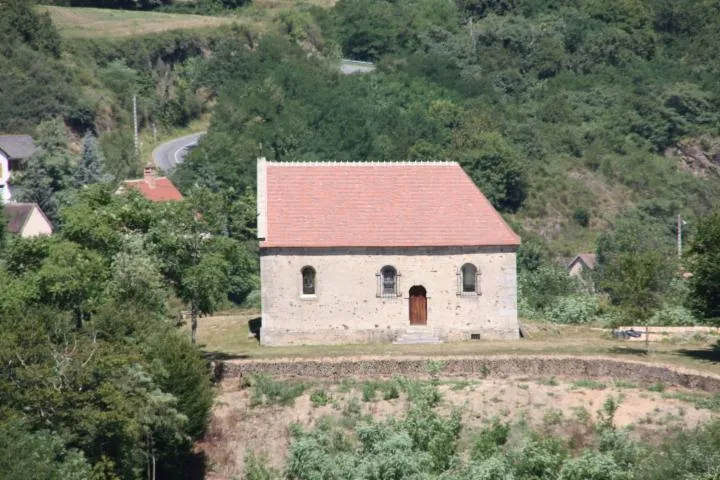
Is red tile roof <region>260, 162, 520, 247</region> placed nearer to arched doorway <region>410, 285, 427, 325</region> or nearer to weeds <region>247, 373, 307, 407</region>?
arched doorway <region>410, 285, 427, 325</region>

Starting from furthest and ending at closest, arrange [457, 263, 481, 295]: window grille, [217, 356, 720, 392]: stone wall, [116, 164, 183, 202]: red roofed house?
[116, 164, 183, 202]: red roofed house < [457, 263, 481, 295]: window grille < [217, 356, 720, 392]: stone wall

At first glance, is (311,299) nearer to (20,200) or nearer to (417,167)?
(417,167)

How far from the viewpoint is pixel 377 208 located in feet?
181

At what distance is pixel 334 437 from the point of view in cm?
4638

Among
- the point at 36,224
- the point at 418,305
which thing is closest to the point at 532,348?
the point at 418,305

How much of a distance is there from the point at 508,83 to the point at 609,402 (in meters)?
63.5

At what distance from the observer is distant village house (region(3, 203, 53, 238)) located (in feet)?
238

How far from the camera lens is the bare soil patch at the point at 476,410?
46.6 metres

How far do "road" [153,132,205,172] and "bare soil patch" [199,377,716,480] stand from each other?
127 feet

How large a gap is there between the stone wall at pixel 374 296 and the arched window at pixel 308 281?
212 mm

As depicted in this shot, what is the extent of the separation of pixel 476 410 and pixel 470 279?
7.73 m

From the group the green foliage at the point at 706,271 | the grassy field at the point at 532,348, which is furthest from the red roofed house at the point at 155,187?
the green foliage at the point at 706,271

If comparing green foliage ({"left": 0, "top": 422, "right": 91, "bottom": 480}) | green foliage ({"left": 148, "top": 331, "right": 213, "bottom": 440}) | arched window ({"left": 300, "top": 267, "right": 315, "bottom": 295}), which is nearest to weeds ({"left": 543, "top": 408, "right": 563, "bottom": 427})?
green foliage ({"left": 148, "top": 331, "right": 213, "bottom": 440})

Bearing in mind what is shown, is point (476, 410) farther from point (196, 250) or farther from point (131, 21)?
point (131, 21)
